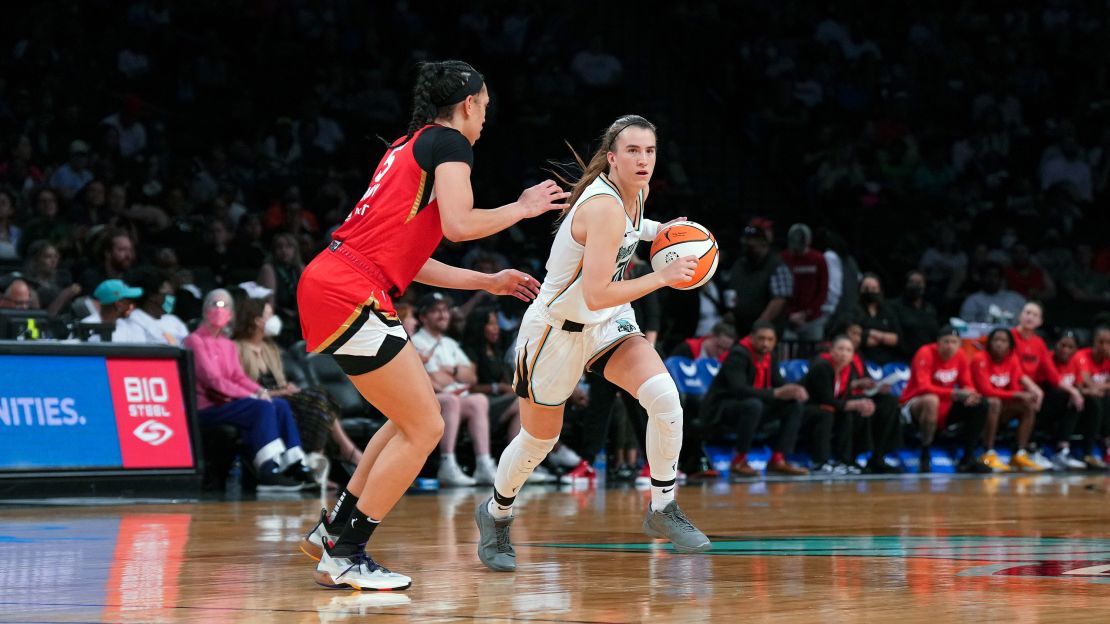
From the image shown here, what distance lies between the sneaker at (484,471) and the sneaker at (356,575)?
6.90 meters

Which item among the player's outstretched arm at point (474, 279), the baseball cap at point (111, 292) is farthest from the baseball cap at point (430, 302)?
the player's outstretched arm at point (474, 279)

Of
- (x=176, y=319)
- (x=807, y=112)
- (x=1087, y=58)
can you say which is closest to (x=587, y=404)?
(x=176, y=319)

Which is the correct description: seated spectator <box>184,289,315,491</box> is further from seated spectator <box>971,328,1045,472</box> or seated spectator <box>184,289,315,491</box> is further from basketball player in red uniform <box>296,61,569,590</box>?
seated spectator <box>971,328,1045,472</box>

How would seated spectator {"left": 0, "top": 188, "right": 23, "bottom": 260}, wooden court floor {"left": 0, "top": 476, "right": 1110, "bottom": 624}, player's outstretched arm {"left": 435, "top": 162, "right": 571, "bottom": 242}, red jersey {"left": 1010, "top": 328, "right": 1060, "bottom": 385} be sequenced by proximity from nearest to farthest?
wooden court floor {"left": 0, "top": 476, "right": 1110, "bottom": 624}, player's outstretched arm {"left": 435, "top": 162, "right": 571, "bottom": 242}, seated spectator {"left": 0, "top": 188, "right": 23, "bottom": 260}, red jersey {"left": 1010, "top": 328, "right": 1060, "bottom": 385}

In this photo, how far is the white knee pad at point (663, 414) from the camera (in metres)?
6.43

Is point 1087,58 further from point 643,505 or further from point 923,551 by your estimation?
point 923,551

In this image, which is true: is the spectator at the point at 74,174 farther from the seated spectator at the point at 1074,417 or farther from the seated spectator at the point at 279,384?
the seated spectator at the point at 1074,417

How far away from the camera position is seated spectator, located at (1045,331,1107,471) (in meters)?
16.5

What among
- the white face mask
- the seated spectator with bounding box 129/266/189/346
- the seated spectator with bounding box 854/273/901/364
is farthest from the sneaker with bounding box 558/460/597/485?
the seated spectator with bounding box 854/273/901/364

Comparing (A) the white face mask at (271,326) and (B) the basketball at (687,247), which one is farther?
(A) the white face mask at (271,326)

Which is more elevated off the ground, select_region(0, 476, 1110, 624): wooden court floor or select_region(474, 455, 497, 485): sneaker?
select_region(0, 476, 1110, 624): wooden court floor

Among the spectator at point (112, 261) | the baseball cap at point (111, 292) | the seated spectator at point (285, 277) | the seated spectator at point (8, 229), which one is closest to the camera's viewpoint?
the baseball cap at point (111, 292)

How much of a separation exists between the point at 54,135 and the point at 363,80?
4096 millimetres

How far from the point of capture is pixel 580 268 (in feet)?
21.0
